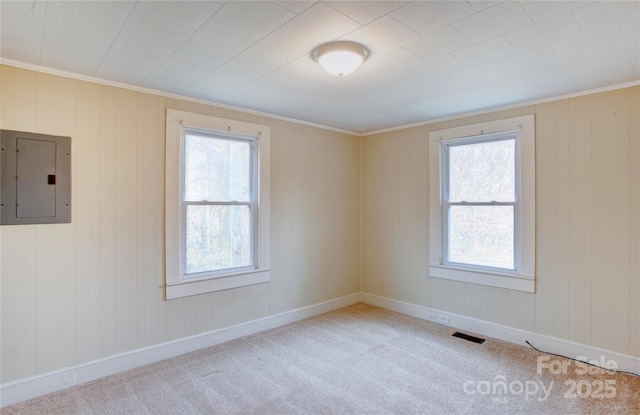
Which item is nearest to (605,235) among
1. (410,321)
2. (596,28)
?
(596,28)

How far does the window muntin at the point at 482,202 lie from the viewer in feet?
11.8

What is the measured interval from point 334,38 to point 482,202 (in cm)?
258

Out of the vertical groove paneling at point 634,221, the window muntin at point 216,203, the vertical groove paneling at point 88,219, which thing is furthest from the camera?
the window muntin at point 216,203

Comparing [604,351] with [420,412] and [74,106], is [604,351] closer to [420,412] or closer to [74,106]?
[420,412]

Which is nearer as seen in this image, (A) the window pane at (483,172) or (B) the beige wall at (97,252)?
(B) the beige wall at (97,252)

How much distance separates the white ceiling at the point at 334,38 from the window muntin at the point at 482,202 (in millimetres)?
645

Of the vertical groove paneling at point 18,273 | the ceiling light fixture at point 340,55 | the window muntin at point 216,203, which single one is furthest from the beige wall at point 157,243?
the ceiling light fixture at point 340,55

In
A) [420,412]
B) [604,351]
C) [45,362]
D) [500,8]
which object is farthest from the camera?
[604,351]

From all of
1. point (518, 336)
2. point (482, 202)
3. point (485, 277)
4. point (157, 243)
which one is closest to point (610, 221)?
point (482, 202)

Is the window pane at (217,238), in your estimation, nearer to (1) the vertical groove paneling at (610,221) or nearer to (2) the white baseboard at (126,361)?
(2) the white baseboard at (126,361)

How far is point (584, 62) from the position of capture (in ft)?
8.05

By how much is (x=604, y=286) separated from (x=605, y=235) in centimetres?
44

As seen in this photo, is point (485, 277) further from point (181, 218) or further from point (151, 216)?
point (151, 216)

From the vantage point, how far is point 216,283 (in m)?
3.49
